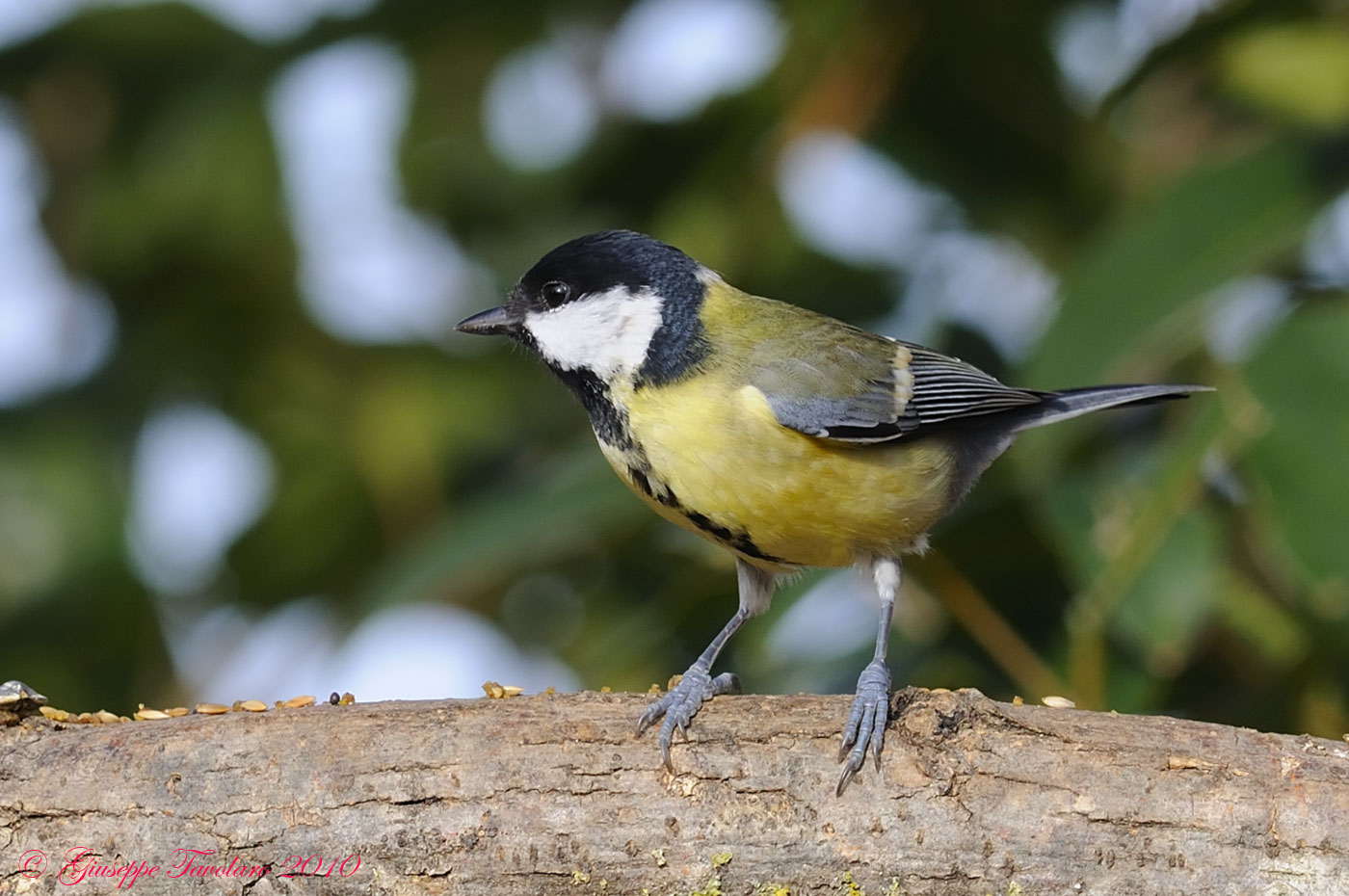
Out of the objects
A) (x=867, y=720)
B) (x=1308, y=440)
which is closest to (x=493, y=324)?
(x=867, y=720)

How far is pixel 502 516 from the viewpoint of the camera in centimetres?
256

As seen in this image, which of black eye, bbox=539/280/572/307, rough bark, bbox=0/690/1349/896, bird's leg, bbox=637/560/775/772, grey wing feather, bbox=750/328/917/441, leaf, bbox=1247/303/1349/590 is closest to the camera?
rough bark, bbox=0/690/1349/896

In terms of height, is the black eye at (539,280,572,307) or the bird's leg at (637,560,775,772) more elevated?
the black eye at (539,280,572,307)

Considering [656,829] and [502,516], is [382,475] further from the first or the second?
[656,829]

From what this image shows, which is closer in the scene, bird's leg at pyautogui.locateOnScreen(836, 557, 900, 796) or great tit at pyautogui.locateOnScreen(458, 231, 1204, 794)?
bird's leg at pyautogui.locateOnScreen(836, 557, 900, 796)

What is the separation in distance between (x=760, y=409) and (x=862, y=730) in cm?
57

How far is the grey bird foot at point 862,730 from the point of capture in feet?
5.52

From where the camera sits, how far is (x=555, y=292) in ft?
7.71

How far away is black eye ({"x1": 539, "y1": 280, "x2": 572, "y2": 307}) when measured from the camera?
234cm

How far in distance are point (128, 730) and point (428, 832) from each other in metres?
0.42

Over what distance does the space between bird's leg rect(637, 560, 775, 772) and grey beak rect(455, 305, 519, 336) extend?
1.85 ft

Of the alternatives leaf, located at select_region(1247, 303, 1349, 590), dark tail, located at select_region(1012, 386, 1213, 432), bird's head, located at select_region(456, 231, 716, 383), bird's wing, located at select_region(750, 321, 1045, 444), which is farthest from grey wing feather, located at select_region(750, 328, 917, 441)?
leaf, located at select_region(1247, 303, 1349, 590)

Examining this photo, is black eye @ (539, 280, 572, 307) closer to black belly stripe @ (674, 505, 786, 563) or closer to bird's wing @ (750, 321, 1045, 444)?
bird's wing @ (750, 321, 1045, 444)

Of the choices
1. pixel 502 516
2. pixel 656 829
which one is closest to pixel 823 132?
pixel 502 516
